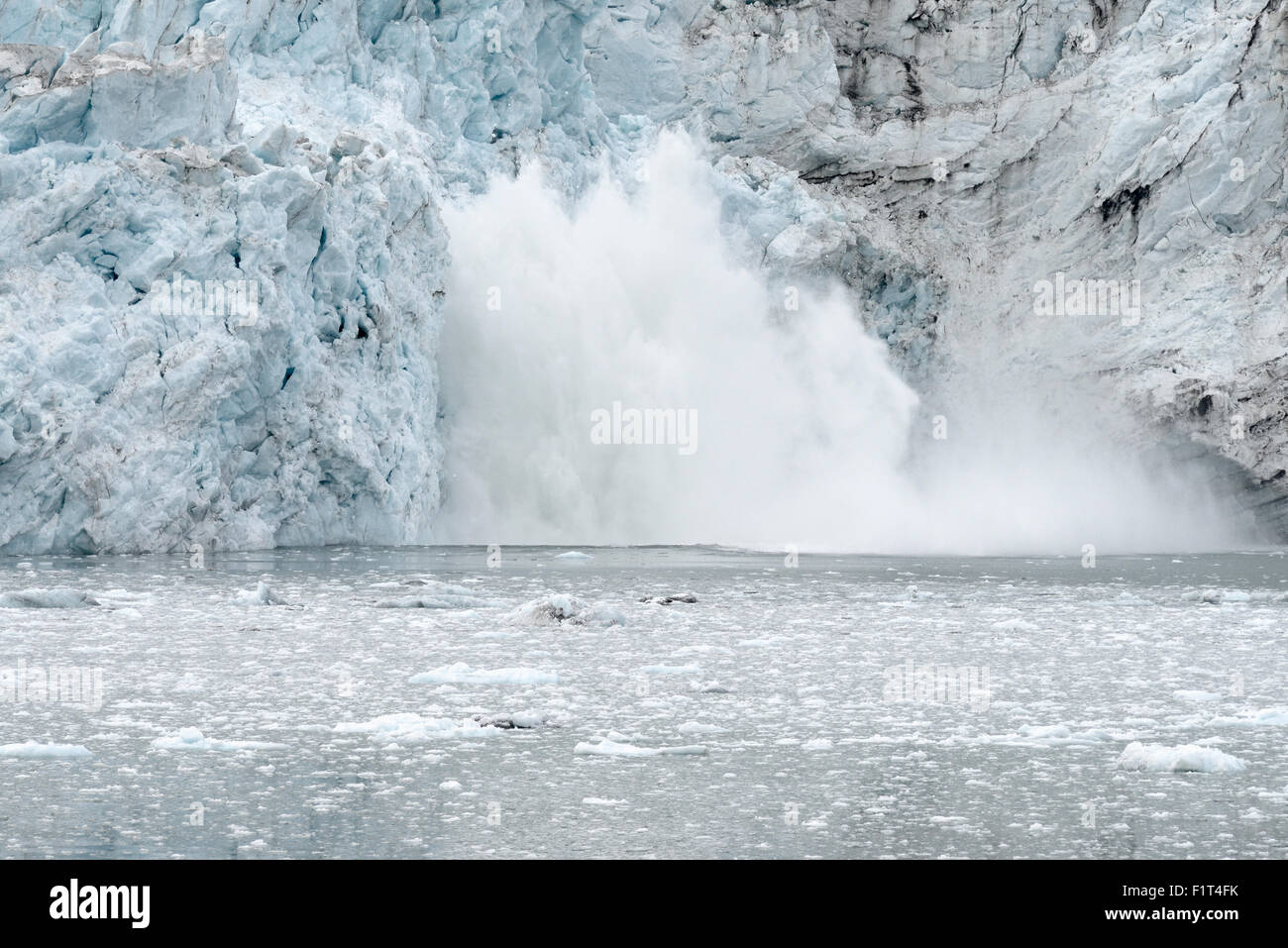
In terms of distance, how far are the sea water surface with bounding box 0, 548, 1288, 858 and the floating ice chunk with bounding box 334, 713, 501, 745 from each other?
2 cm

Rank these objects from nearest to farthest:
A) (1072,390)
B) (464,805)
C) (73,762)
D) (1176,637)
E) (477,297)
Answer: (464,805), (73,762), (1176,637), (477,297), (1072,390)

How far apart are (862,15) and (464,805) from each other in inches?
1138

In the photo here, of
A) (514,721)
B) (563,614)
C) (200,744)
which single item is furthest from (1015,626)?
(200,744)

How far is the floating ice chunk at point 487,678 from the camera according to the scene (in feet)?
24.2

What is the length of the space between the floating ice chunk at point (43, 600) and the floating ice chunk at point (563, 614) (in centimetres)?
317

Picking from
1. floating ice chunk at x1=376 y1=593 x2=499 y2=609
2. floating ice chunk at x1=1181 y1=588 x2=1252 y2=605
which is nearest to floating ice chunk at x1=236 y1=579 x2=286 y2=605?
floating ice chunk at x1=376 y1=593 x2=499 y2=609

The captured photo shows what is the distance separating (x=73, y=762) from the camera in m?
5.30

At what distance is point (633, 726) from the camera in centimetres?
615

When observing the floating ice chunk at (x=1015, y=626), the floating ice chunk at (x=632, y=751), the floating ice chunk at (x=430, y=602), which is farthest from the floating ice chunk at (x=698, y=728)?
the floating ice chunk at (x=430, y=602)

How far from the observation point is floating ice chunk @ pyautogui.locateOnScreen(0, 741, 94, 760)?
17.7 ft

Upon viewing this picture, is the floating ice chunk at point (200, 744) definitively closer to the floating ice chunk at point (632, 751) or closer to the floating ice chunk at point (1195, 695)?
the floating ice chunk at point (632, 751)

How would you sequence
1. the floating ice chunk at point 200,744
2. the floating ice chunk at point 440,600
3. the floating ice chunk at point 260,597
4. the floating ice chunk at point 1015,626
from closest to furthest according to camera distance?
the floating ice chunk at point 200,744 < the floating ice chunk at point 1015,626 < the floating ice chunk at point 260,597 < the floating ice chunk at point 440,600
